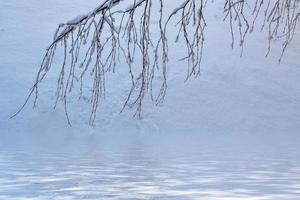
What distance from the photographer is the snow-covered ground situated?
9.69 meters

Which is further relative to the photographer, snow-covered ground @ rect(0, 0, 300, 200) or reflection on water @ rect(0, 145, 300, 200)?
snow-covered ground @ rect(0, 0, 300, 200)

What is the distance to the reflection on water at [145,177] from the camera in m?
8.68

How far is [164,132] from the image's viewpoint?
88.3 ft

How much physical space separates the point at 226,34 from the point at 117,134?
14.9 meters

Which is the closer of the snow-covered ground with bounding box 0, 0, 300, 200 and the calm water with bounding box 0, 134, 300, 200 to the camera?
the calm water with bounding box 0, 134, 300, 200

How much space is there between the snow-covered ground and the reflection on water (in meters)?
0.02

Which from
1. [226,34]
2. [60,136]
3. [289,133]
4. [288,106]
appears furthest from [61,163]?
[226,34]

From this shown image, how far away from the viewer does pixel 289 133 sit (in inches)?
1034

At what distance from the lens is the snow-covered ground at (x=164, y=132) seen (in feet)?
31.8

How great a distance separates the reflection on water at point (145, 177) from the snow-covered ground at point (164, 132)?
0.06ft

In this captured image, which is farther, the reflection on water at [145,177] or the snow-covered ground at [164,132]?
the snow-covered ground at [164,132]

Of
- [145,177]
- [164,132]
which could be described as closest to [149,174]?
[145,177]

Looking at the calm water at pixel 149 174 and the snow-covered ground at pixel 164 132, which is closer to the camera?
the calm water at pixel 149 174

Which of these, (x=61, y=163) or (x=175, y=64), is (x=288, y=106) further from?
(x=61, y=163)
